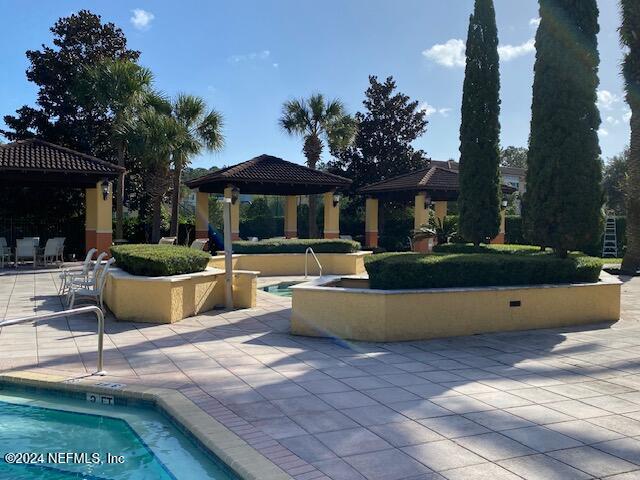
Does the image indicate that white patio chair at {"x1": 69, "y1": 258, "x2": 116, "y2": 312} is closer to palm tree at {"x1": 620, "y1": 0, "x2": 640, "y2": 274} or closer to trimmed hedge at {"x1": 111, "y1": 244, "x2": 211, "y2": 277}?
trimmed hedge at {"x1": 111, "y1": 244, "x2": 211, "y2": 277}

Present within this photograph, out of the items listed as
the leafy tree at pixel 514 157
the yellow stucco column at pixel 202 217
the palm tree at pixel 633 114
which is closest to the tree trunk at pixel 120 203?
the yellow stucco column at pixel 202 217

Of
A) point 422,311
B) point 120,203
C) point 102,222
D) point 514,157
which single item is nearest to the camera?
point 422,311

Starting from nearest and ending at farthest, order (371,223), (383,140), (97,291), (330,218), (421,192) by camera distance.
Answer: (97,291) < (421,192) < (330,218) < (371,223) < (383,140)

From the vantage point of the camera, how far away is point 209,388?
5508 mm

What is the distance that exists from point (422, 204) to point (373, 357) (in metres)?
16.6

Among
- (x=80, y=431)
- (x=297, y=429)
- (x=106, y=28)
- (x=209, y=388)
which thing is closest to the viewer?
(x=297, y=429)

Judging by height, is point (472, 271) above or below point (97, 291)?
above

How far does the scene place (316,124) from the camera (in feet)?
90.3

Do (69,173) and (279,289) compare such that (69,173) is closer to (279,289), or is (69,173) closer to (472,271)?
(279,289)

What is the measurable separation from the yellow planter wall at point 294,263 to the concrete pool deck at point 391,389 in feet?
25.1

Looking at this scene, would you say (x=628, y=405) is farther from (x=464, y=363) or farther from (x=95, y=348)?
(x=95, y=348)

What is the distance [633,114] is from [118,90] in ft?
67.9

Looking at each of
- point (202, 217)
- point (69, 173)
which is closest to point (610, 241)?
point (202, 217)

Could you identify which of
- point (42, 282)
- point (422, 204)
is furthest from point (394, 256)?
point (422, 204)
